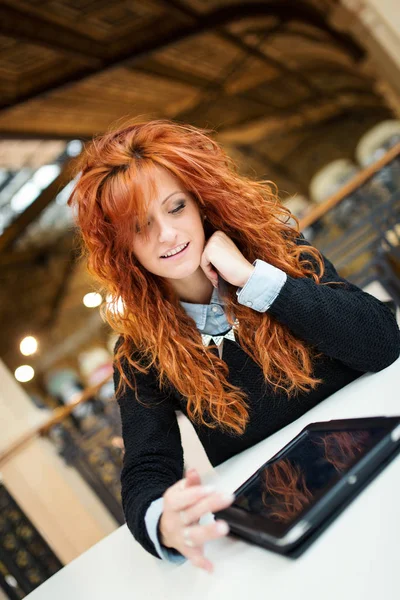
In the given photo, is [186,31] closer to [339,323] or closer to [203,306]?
[203,306]

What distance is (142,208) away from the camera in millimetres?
1248

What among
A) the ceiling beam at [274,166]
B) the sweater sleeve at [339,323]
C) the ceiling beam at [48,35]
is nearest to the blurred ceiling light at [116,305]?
the sweater sleeve at [339,323]

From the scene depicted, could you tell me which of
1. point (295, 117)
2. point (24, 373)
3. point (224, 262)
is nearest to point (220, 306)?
point (224, 262)

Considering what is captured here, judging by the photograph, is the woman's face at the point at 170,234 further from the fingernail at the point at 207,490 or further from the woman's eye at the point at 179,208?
the fingernail at the point at 207,490

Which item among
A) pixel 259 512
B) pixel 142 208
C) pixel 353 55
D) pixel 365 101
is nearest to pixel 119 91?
pixel 353 55

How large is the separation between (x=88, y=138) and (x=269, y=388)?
5886mm

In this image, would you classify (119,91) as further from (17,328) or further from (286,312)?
(17,328)

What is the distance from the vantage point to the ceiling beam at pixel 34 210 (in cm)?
721

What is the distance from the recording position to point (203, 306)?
4.51 ft

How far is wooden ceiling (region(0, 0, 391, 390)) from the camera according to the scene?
4250 mm

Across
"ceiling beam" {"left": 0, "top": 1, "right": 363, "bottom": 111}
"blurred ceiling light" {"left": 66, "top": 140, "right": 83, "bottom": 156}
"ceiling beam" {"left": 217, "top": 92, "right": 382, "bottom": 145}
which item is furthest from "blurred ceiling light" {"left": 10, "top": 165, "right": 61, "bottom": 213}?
"ceiling beam" {"left": 217, "top": 92, "right": 382, "bottom": 145}

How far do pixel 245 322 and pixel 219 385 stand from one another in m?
0.18

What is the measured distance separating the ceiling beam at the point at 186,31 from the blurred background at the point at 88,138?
0.01 metres

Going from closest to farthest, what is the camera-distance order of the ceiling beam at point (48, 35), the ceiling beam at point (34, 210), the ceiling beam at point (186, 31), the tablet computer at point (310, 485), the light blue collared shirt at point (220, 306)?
the tablet computer at point (310, 485) < the light blue collared shirt at point (220, 306) < the ceiling beam at point (48, 35) < the ceiling beam at point (186, 31) < the ceiling beam at point (34, 210)
